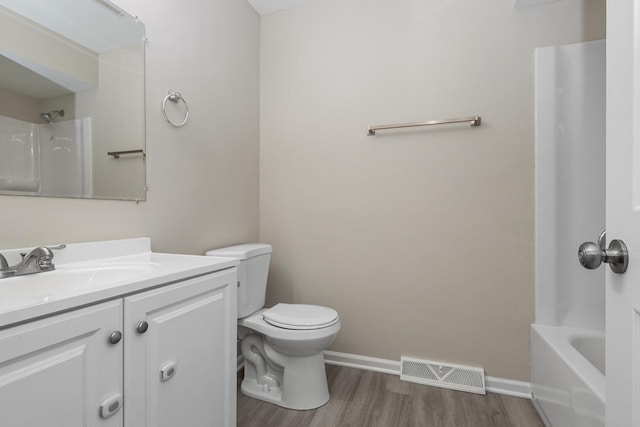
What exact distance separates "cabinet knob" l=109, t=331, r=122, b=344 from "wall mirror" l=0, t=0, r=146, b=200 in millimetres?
594

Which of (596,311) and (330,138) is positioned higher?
(330,138)

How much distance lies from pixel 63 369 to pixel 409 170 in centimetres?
175

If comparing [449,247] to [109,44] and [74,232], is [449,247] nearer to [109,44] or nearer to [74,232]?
[74,232]

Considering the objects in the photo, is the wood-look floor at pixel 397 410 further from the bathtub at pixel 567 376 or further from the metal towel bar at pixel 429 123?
the metal towel bar at pixel 429 123

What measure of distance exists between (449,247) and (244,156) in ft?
4.55

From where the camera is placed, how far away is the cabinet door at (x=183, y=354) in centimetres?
80

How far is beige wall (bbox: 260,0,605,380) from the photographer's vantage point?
1.73 m

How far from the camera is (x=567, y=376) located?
48.8 inches

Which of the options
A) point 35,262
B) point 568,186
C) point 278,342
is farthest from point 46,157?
point 568,186

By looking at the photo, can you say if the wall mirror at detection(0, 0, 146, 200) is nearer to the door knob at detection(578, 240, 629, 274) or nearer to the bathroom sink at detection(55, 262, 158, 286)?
the bathroom sink at detection(55, 262, 158, 286)

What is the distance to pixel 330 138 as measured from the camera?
207 centimetres

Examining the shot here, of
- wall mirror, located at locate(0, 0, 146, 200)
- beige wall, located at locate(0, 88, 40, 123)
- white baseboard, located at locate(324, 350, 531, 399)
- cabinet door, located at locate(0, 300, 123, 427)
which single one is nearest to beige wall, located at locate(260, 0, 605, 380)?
white baseboard, located at locate(324, 350, 531, 399)

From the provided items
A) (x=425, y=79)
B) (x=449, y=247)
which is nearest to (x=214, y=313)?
(x=449, y=247)

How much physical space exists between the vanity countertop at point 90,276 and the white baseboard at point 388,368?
1225mm
